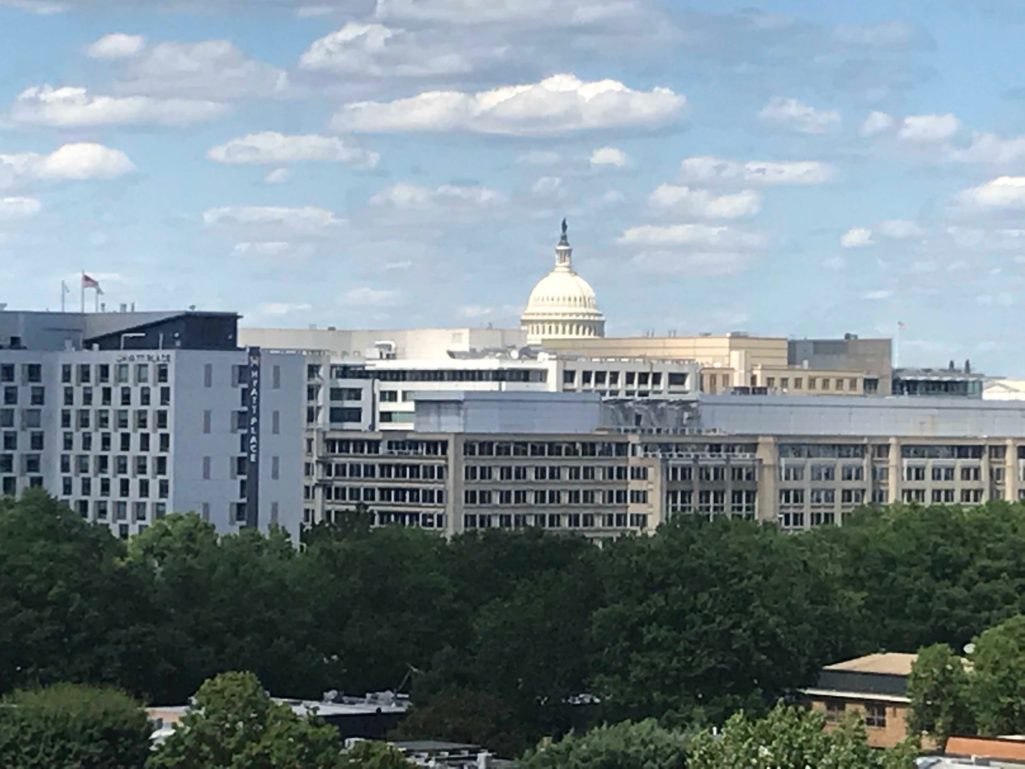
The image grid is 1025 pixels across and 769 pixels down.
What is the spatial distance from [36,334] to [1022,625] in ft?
266

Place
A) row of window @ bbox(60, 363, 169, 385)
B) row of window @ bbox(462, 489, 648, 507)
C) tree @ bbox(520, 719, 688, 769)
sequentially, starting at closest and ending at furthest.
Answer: tree @ bbox(520, 719, 688, 769), row of window @ bbox(60, 363, 169, 385), row of window @ bbox(462, 489, 648, 507)

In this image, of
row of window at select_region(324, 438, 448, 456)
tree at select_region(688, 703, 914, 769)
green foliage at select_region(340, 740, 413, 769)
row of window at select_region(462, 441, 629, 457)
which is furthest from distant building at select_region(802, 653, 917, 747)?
row of window at select_region(324, 438, 448, 456)

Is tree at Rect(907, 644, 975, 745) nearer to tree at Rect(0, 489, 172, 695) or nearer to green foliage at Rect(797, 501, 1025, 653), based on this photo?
green foliage at Rect(797, 501, 1025, 653)

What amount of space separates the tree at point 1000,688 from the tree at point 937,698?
417mm

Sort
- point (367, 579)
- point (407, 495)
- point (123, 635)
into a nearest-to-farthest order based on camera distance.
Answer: point (123, 635) → point (367, 579) → point (407, 495)

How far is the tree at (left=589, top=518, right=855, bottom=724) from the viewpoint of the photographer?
4104 inches

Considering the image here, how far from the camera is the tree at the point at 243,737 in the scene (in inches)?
3007

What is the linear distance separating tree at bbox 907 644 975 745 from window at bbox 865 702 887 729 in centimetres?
402

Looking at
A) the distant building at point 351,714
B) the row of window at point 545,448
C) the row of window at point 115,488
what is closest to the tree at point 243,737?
the distant building at point 351,714

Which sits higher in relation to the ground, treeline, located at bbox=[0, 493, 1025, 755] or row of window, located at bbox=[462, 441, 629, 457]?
row of window, located at bbox=[462, 441, 629, 457]

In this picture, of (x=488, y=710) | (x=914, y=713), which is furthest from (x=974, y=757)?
(x=488, y=710)

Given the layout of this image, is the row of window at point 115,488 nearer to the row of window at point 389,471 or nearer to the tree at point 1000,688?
the row of window at point 389,471

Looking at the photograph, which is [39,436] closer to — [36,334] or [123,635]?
[36,334]

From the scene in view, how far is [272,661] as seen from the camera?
112812 mm
